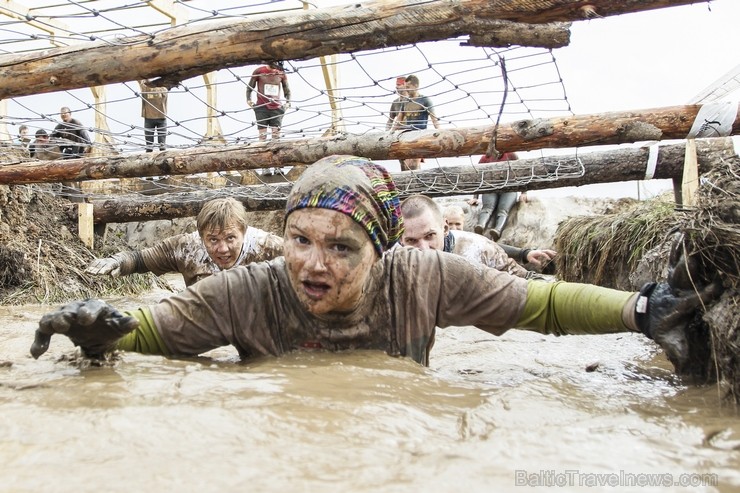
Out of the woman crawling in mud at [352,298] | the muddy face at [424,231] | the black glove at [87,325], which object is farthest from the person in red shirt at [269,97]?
the black glove at [87,325]

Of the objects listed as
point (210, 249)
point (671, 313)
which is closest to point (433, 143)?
point (210, 249)

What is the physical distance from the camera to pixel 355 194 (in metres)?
2.68

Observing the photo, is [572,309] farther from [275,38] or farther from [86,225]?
[86,225]

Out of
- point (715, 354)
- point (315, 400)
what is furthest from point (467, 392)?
point (715, 354)

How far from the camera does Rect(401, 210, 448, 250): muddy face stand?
16.6 ft

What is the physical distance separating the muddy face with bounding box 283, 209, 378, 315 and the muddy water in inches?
10.1

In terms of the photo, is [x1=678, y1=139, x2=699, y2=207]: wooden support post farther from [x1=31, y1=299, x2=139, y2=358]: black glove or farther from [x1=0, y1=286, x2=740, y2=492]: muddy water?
[x1=31, y1=299, x2=139, y2=358]: black glove

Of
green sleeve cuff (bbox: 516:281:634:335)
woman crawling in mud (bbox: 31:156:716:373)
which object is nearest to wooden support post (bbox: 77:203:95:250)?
woman crawling in mud (bbox: 31:156:716:373)

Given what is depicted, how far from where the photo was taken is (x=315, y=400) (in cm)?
203

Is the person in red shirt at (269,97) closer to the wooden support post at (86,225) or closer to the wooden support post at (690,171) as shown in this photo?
the wooden support post at (86,225)

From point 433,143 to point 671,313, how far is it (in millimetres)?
3079

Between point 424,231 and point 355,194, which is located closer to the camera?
point 355,194

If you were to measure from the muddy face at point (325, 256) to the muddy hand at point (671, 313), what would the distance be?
3.50ft

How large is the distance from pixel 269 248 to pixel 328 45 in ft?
8.01
